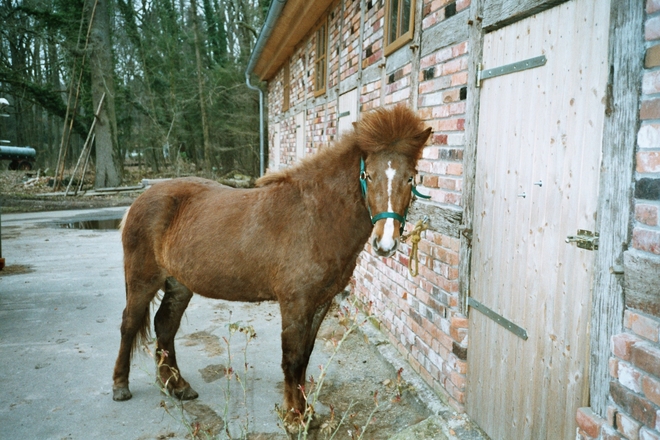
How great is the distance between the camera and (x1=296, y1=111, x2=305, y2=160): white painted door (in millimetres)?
9161

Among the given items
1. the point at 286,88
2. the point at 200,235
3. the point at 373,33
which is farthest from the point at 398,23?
the point at 286,88

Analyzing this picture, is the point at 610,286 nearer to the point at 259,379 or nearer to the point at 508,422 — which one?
the point at 508,422

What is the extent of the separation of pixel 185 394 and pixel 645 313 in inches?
124

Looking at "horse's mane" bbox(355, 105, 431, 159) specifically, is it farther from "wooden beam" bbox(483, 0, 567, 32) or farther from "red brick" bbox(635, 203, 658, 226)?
"red brick" bbox(635, 203, 658, 226)

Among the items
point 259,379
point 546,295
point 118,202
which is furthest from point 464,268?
point 118,202

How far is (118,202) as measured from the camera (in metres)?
15.8

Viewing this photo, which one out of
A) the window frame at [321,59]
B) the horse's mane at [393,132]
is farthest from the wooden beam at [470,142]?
the window frame at [321,59]

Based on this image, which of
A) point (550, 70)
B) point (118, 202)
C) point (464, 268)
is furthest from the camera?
point (118, 202)

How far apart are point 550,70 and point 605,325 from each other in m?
1.21

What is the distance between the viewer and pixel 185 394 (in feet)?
12.0

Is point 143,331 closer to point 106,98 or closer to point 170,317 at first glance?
point 170,317

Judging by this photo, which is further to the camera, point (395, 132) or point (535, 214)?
point (395, 132)

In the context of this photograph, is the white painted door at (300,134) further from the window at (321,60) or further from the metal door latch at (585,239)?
the metal door latch at (585,239)

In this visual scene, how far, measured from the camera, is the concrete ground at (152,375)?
3.23 meters
